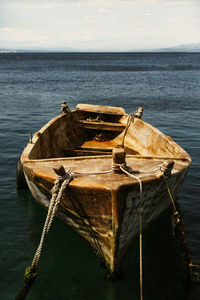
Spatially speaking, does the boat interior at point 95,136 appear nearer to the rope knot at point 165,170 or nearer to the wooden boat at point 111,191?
the wooden boat at point 111,191

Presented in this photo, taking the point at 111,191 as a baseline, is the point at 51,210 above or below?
below

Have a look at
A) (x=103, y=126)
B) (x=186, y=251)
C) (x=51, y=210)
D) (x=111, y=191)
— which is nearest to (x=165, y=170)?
(x=111, y=191)

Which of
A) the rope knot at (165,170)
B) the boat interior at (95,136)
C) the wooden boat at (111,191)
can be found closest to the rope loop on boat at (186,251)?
the rope knot at (165,170)

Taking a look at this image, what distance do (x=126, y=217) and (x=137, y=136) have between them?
6.36m

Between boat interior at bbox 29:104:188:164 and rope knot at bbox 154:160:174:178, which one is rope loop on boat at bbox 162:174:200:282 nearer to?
rope knot at bbox 154:160:174:178

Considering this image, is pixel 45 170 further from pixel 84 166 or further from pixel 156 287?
pixel 156 287

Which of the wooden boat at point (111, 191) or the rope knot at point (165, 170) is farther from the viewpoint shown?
the rope knot at point (165, 170)

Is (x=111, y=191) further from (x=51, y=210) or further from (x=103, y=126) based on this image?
(x=103, y=126)

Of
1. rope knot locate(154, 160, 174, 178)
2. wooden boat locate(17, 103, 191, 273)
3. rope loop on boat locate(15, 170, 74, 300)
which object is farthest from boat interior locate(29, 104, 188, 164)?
rope loop on boat locate(15, 170, 74, 300)

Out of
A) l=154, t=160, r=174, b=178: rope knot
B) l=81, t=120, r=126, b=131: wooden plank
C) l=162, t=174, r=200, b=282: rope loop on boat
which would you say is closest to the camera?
l=154, t=160, r=174, b=178: rope knot

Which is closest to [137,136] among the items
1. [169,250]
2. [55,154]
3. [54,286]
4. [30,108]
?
[55,154]

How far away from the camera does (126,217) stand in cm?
533

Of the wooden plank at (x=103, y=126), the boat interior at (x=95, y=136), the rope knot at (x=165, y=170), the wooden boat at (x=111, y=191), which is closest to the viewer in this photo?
the wooden boat at (x=111, y=191)

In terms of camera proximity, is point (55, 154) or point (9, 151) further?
point (9, 151)
